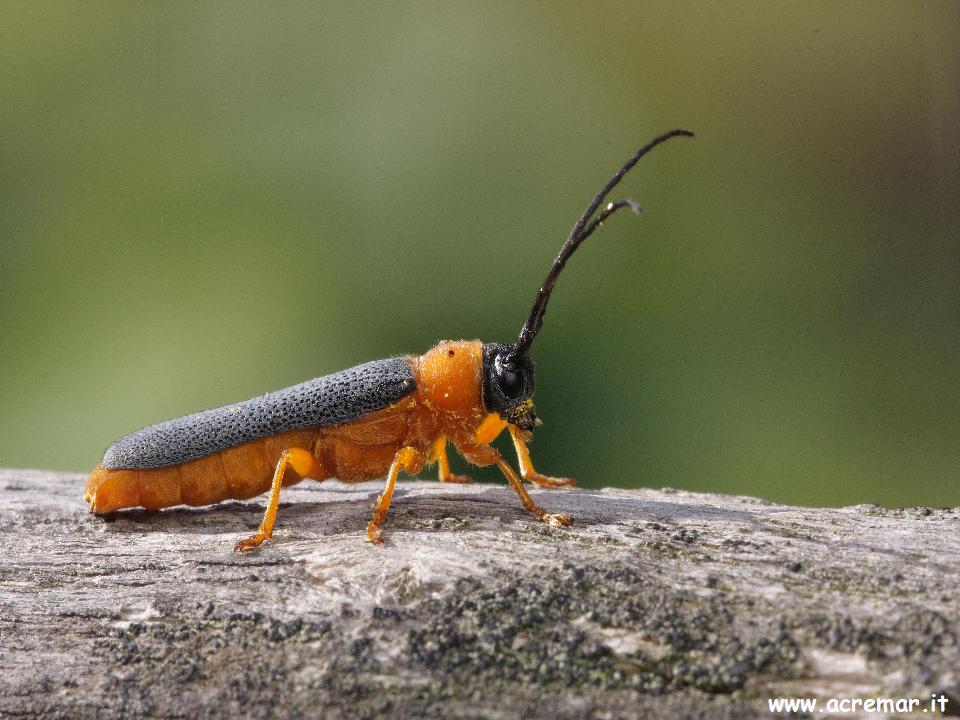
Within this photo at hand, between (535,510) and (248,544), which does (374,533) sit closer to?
(248,544)

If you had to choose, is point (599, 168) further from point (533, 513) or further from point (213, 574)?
point (213, 574)

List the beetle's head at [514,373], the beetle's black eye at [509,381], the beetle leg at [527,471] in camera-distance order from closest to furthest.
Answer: the beetle's head at [514,373] < the beetle's black eye at [509,381] < the beetle leg at [527,471]

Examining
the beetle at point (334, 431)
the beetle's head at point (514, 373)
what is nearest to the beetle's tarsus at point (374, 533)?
the beetle at point (334, 431)

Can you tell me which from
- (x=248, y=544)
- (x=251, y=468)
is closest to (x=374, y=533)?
(x=248, y=544)

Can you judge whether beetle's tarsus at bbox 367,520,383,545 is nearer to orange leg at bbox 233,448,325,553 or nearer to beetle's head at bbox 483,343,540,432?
orange leg at bbox 233,448,325,553

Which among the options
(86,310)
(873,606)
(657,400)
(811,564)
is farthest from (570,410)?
(86,310)

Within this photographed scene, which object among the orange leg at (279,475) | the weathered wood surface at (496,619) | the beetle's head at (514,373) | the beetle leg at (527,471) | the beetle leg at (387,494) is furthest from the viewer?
the beetle leg at (527,471)

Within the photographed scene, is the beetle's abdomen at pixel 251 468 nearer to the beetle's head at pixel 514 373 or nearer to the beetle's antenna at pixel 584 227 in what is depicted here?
the beetle's head at pixel 514 373
